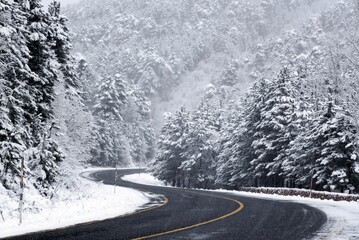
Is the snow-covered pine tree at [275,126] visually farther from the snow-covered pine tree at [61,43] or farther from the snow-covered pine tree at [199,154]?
the snow-covered pine tree at [61,43]

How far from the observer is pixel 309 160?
3409 centimetres

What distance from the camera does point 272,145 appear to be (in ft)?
133

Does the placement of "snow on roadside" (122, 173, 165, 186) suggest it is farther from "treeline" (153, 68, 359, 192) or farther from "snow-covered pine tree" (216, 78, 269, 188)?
"snow-covered pine tree" (216, 78, 269, 188)

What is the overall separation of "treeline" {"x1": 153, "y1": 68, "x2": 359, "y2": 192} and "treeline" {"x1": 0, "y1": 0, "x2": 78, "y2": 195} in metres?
15.3

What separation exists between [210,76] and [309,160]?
159383 millimetres

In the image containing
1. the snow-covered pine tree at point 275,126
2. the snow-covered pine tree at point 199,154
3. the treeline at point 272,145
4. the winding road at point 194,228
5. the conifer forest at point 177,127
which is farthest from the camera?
the snow-covered pine tree at point 199,154

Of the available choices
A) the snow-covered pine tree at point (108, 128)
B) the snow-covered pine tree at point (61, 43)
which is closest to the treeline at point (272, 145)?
the snow-covered pine tree at point (61, 43)

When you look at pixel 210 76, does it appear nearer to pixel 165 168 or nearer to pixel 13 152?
pixel 165 168

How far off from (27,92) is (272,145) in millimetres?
28037

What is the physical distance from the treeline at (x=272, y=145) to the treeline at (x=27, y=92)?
15.3m

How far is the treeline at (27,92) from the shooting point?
578 inches

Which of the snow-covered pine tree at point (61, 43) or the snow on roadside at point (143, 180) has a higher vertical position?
the snow-covered pine tree at point (61, 43)

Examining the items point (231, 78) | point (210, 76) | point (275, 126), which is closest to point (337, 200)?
point (275, 126)

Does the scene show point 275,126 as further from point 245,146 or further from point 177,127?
point 177,127
